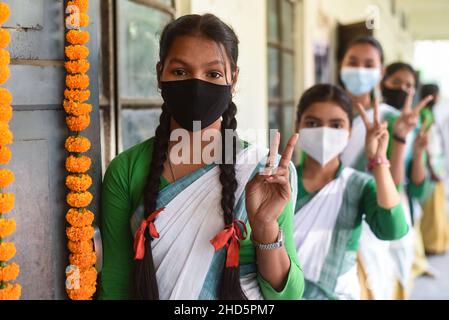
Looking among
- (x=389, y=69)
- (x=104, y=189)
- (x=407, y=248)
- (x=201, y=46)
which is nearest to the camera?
(x=201, y=46)

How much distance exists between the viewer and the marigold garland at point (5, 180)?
107cm

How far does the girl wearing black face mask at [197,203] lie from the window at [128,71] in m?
0.56

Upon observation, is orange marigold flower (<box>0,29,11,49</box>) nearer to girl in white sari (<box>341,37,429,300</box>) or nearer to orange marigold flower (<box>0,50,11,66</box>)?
orange marigold flower (<box>0,50,11,66</box>)

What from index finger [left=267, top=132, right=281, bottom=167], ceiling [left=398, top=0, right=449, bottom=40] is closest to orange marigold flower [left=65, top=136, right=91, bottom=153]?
index finger [left=267, top=132, right=281, bottom=167]

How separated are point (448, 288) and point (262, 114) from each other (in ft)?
6.85

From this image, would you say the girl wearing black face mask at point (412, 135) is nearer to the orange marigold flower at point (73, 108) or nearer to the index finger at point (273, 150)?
the index finger at point (273, 150)

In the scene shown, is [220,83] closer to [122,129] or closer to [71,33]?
[71,33]

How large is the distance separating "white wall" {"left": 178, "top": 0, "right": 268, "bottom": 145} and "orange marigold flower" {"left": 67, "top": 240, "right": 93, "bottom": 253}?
133cm

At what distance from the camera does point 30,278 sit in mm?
1226

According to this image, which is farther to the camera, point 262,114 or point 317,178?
point 262,114

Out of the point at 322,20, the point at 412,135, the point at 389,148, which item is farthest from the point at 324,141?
the point at 322,20

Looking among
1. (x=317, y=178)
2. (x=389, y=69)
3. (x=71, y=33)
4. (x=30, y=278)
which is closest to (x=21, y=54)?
(x=71, y=33)

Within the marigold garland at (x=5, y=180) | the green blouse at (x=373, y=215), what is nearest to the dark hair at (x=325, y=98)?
the green blouse at (x=373, y=215)

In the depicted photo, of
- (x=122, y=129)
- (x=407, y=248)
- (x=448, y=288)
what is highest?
(x=122, y=129)
